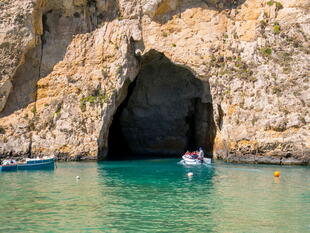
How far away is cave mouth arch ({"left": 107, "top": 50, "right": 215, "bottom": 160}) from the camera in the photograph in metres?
59.8

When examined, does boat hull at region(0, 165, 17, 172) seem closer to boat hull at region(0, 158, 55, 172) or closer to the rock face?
boat hull at region(0, 158, 55, 172)

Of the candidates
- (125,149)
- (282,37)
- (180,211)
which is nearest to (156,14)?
(282,37)

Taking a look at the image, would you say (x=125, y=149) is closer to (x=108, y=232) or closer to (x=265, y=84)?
(x=265, y=84)

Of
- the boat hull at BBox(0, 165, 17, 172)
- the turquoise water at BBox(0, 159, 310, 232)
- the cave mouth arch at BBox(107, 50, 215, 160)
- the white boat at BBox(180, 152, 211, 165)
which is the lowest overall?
the turquoise water at BBox(0, 159, 310, 232)

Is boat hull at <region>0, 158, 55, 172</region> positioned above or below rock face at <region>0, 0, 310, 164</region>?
below

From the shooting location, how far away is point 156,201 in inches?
998

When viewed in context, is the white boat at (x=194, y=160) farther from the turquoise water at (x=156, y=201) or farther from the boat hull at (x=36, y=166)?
the boat hull at (x=36, y=166)

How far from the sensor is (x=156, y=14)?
51.0 metres

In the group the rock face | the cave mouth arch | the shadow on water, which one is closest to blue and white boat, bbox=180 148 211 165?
the shadow on water

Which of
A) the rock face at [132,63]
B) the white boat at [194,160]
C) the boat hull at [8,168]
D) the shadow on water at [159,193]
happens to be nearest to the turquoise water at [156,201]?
the shadow on water at [159,193]

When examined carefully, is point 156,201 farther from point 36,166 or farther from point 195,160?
point 195,160

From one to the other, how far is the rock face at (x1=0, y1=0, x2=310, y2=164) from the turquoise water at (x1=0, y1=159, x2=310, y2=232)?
851cm

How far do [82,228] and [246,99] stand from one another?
3026cm

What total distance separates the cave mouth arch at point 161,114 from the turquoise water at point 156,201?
20590 mm
